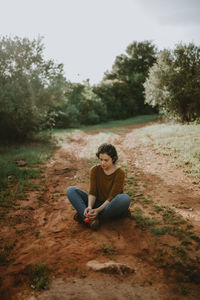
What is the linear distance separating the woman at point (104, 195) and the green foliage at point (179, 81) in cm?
1186

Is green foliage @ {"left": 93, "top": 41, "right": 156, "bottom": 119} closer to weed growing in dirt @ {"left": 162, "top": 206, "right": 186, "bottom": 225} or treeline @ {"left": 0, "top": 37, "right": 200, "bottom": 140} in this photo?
treeline @ {"left": 0, "top": 37, "right": 200, "bottom": 140}

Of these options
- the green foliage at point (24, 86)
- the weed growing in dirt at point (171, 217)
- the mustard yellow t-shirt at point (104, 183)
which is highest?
the green foliage at point (24, 86)

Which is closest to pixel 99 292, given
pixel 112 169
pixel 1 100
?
pixel 112 169

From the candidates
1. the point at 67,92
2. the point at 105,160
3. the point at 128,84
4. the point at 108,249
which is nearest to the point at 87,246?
the point at 108,249

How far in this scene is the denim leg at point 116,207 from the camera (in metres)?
3.27

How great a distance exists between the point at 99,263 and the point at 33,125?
9874mm

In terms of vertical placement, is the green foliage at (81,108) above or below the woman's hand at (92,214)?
above

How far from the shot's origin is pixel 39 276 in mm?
2264

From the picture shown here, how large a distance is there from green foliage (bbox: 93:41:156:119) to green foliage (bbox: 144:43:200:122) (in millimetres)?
10491

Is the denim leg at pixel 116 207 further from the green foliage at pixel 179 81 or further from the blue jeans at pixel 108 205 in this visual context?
the green foliage at pixel 179 81

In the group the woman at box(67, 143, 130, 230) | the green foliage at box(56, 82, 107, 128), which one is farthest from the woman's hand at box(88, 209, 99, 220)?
the green foliage at box(56, 82, 107, 128)

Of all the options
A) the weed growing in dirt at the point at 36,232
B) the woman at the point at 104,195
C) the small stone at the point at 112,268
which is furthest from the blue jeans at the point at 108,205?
the small stone at the point at 112,268

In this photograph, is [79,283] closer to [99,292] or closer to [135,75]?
[99,292]

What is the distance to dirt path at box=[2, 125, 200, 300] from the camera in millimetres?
2078
